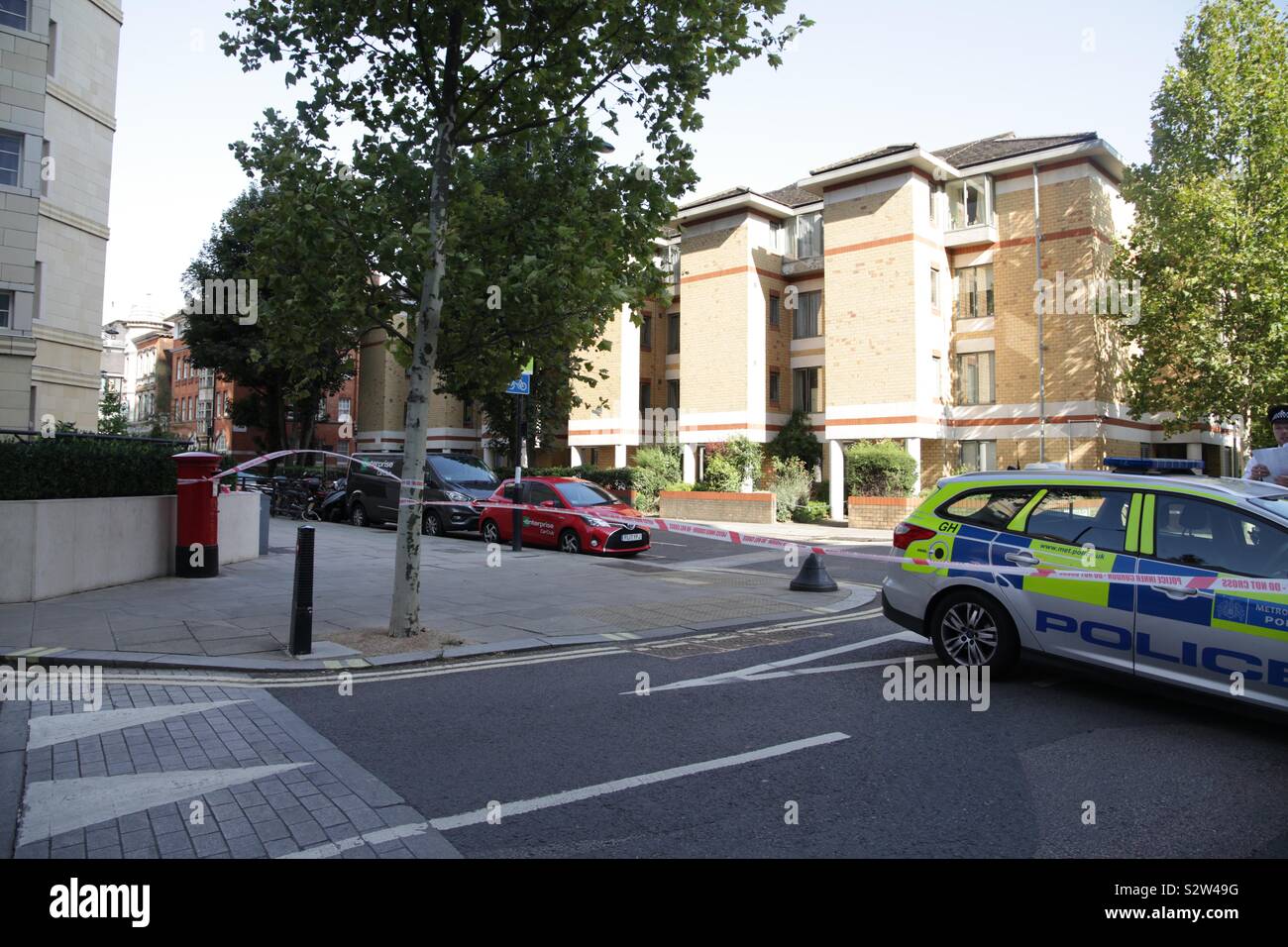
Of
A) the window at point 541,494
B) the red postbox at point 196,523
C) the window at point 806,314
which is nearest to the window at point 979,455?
the window at point 806,314

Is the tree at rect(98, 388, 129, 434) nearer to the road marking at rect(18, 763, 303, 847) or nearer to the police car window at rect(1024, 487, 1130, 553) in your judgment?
the road marking at rect(18, 763, 303, 847)

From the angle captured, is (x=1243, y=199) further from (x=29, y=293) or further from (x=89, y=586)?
(x=29, y=293)

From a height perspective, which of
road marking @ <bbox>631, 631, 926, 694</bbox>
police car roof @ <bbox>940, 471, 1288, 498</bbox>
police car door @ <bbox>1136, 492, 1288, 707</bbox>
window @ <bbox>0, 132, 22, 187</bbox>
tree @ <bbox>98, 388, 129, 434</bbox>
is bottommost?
road marking @ <bbox>631, 631, 926, 694</bbox>

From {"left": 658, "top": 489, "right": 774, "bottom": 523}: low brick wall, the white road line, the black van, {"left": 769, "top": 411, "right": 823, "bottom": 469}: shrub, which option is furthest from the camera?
{"left": 769, "top": 411, "right": 823, "bottom": 469}: shrub

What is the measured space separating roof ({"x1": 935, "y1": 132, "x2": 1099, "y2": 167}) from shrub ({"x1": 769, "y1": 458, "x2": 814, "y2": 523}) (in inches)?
479

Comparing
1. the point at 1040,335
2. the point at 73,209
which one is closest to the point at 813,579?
the point at 1040,335

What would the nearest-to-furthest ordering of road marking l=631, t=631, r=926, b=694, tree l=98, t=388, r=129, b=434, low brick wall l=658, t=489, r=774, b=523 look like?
road marking l=631, t=631, r=926, b=694
low brick wall l=658, t=489, r=774, b=523
tree l=98, t=388, r=129, b=434

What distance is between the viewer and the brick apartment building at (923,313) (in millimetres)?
26359

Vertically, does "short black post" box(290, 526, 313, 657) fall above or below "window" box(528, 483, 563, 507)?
below

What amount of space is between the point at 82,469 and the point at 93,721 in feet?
19.6

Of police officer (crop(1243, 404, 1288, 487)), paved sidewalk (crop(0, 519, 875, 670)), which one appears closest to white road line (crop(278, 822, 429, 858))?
paved sidewalk (crop(0, 519, 875, 670))

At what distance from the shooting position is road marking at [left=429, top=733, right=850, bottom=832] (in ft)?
12.4

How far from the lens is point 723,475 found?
2944cm
